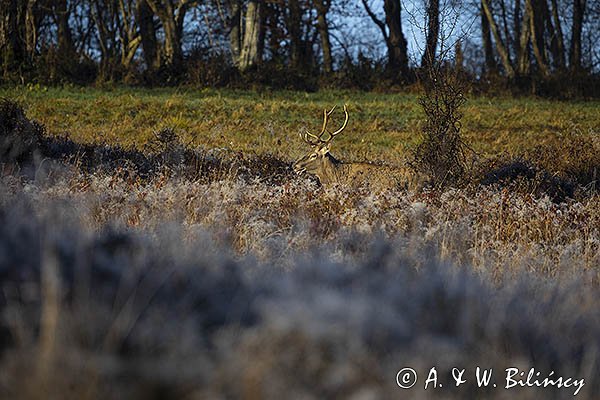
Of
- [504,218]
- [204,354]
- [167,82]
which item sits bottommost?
[504,218]

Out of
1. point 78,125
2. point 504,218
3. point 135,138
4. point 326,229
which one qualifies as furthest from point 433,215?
point 78,125

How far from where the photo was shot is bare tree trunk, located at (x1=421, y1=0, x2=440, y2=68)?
9.21 metres

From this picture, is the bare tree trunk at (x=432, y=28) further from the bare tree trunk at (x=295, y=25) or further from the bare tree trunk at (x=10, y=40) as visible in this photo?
the bare tree trunk at (x=295, y=25)

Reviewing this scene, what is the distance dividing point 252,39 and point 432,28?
17265 millimetres

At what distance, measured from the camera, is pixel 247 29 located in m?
26.3

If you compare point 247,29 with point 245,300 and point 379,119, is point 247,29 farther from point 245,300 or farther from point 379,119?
point 245,300

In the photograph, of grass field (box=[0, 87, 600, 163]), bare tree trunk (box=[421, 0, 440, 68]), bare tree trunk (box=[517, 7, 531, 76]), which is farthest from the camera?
bare tree trunk (box=[517, 7, 531, 76])

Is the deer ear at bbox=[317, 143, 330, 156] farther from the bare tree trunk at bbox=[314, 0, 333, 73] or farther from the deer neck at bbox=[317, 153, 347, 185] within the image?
the bare tree trunk at bbox=[314, 0, 333, 73]

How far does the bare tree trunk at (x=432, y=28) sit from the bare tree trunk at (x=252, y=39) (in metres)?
16.6

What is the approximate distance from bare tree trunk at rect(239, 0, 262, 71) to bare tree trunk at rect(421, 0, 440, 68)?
54.4 ft

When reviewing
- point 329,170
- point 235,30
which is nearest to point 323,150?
point 329,170

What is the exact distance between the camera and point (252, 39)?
25.9 metres

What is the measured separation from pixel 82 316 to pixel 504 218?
220 inches

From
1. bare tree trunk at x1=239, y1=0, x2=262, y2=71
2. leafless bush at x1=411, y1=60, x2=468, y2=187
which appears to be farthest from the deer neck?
bare tree trunk at x1=239, y1=0, x2=262, y2=71
